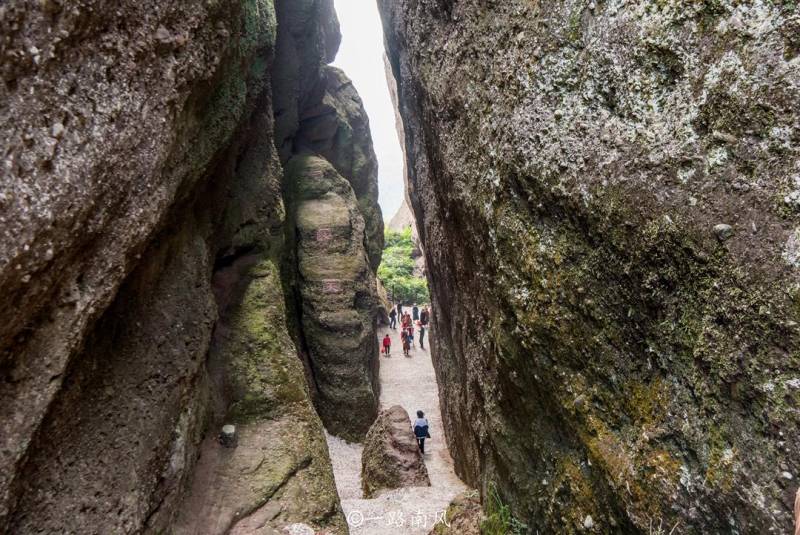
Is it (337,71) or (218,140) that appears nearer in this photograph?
(218,140)

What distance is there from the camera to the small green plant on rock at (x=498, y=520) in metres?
5.95

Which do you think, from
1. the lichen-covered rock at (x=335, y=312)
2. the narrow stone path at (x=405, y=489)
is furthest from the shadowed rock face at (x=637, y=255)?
the lichen-covered rock at (x=335, y=312)

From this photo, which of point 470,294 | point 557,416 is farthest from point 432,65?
point 557,416

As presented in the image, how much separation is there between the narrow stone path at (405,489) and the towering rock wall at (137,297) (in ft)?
5.75

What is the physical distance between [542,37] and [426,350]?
17.1 m

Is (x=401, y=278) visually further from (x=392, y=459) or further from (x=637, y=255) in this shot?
(x=637, y=255)

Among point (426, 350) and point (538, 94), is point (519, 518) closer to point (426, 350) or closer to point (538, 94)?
point (538, 94)

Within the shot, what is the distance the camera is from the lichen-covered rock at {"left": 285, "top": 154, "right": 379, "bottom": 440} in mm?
13172

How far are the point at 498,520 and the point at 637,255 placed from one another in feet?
12.9

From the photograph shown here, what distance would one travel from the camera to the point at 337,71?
21.2m

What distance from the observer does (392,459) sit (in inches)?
Result: 396

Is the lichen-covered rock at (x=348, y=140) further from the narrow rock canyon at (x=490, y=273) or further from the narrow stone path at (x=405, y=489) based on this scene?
the narrow rock canyon at (x=490, y=273)

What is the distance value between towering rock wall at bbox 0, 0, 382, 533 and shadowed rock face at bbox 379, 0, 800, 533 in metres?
3.07

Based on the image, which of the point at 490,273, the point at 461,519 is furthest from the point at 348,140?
the point at 461,519
